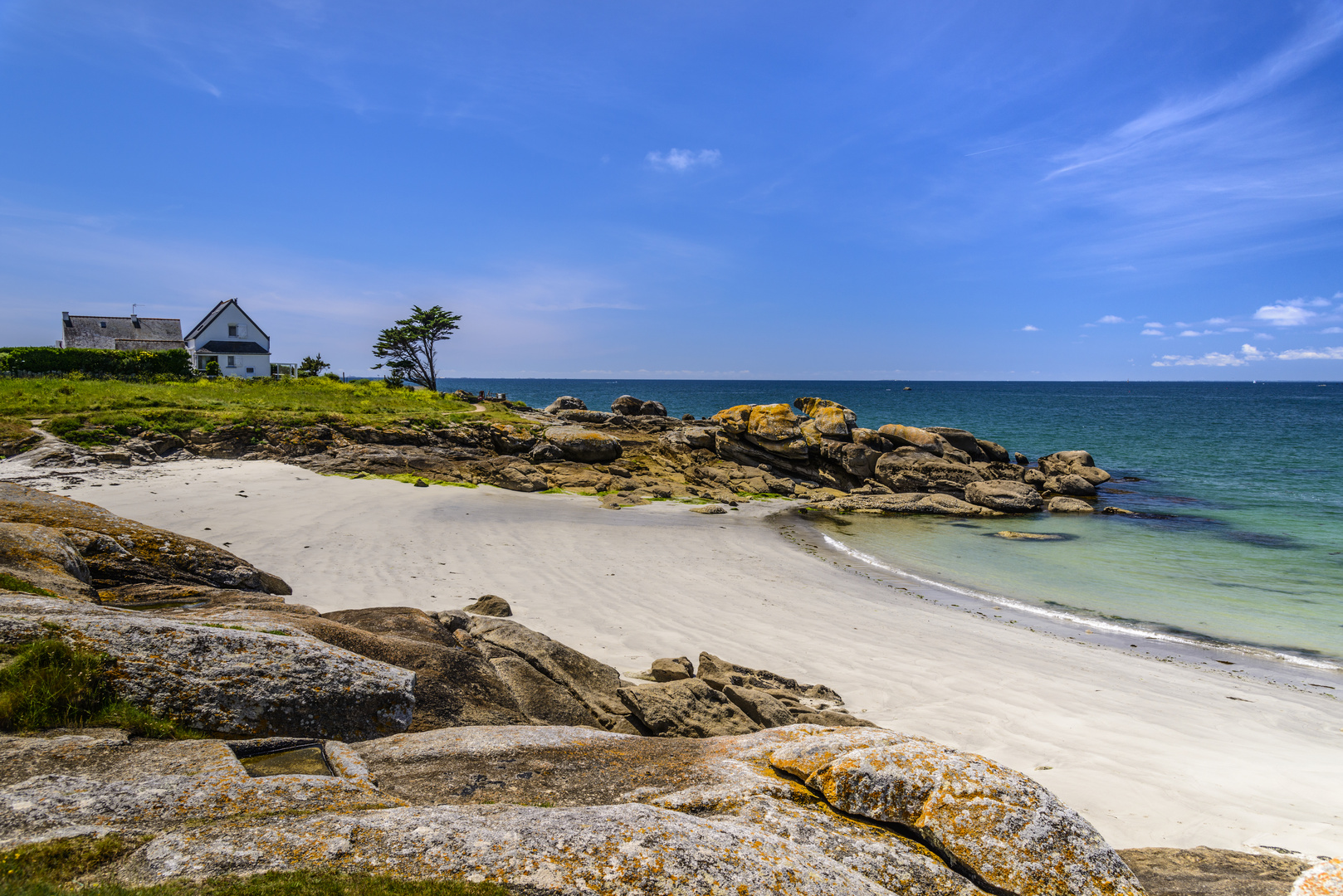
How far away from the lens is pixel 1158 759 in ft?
25.9

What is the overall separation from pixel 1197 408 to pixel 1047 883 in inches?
5279

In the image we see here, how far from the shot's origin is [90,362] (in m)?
38.0

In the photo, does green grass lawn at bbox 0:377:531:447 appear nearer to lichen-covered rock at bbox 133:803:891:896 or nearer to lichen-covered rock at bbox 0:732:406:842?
lichen-covered rock at bbox 0:732:406:842

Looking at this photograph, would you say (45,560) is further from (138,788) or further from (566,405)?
(566,405)

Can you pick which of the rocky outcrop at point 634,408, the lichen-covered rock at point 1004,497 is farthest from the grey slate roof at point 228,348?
the lichen-covered rock at point 1004,497

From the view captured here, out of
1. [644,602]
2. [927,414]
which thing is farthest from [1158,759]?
[927,414]

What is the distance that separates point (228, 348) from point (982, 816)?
65.8 meters

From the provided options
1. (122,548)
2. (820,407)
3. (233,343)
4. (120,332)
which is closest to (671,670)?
(122,548)

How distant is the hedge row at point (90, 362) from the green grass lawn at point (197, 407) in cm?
334

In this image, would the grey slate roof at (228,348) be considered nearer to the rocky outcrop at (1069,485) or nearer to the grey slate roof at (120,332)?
the grey slate roof at (120,332)

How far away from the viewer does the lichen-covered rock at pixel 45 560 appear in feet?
19.7

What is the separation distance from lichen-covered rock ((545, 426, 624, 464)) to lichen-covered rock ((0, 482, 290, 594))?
2213 cm

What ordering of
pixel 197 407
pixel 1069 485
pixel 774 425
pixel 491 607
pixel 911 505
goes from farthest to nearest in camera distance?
pixel 774 425
pixel 1069 485
pixel 911 505
pixel 197 407
pixel 491 607

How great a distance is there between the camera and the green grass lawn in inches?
A: 938
